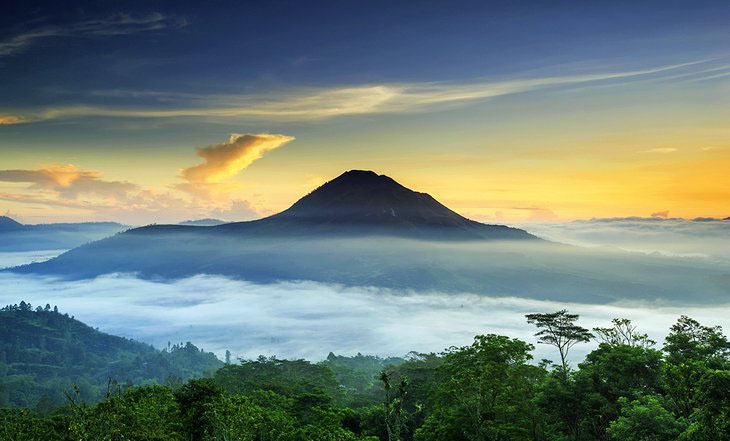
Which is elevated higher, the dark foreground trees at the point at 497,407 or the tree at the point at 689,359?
the tree at the point at 689,359

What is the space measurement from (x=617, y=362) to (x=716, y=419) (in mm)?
18224

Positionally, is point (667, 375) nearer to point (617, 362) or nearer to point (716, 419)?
point (716, 419)

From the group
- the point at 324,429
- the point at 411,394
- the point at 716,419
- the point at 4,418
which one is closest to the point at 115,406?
the point at 324,429

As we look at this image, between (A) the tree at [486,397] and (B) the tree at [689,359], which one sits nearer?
(B) the tree at [689,359]

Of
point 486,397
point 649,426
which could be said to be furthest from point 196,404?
point 649,426

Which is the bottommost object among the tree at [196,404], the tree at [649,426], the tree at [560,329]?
the tree at [196,404]

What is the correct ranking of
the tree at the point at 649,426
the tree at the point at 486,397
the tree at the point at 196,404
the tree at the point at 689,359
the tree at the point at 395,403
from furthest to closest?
the tree at the point at 196,404 → the tree at the point at 486,397 → the tree at the point at 649,426 → the tree at the point at 689,359 → the tree at the point at 395,403

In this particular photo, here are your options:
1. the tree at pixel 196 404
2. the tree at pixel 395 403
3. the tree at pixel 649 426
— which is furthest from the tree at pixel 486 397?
the tree at pixel 196 404

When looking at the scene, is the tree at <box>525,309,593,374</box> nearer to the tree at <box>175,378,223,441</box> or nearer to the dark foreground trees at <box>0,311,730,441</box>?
the dark foreground trees at <box>0,311,730,441</box>

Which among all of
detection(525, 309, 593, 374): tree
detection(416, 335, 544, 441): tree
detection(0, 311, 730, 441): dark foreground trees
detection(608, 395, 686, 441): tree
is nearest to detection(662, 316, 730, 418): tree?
detection(0, 311, 730, 441): dark foreground trees

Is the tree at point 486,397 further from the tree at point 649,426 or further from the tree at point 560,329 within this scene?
the tree at point 560,329

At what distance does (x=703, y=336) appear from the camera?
150 ft

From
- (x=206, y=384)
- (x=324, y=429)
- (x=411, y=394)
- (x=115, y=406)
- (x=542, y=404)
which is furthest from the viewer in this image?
(x=411, y=394)

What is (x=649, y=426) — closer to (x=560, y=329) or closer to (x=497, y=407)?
(x=497, y=407)
